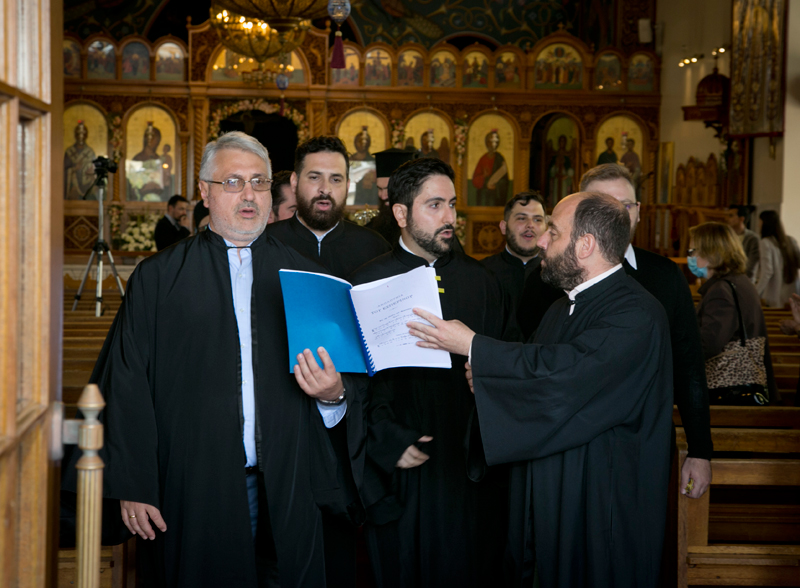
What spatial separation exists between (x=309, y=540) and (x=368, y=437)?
20.0 inches

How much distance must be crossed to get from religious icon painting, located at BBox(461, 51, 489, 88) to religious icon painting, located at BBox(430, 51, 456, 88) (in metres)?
0.20

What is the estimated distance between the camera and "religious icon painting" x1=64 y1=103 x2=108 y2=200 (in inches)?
562

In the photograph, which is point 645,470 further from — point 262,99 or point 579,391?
point 262,99

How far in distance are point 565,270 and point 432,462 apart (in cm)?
102

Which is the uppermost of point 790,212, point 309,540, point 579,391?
point 790,212

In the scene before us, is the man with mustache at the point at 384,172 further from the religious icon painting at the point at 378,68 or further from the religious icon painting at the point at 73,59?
the religious icon painting at the point at 73,59

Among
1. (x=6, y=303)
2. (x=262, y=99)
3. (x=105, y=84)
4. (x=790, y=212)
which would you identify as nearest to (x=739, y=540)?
(x=6, y=303)

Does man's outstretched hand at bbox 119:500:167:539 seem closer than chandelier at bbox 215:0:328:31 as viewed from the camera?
Yes

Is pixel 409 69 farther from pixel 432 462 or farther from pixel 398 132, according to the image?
pixel 432 462

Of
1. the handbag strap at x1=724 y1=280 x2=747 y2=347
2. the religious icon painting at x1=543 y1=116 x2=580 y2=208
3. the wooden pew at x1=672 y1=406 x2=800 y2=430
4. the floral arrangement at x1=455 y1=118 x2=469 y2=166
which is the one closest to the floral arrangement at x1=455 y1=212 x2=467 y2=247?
the floral arrangement at x1=455 y1=118 x2=469 y2=166

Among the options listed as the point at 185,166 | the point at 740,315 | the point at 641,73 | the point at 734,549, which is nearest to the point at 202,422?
the point at 734,549

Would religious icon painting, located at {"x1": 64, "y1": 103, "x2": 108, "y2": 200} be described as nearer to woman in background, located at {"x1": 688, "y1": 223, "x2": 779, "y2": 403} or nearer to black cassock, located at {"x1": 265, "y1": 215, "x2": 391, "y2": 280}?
black cassock, located at {"x1": 265, "y1": 215, "x2": 391, "y2": 280}

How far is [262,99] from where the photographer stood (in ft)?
46.8

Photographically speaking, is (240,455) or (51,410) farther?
(240,455)
